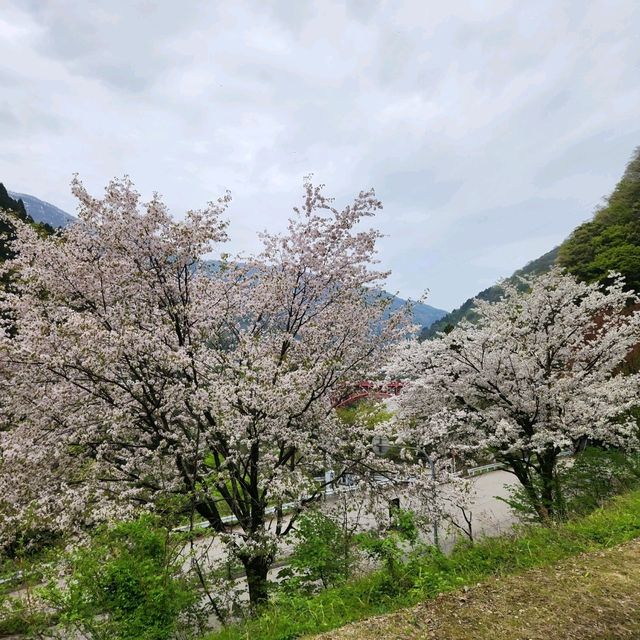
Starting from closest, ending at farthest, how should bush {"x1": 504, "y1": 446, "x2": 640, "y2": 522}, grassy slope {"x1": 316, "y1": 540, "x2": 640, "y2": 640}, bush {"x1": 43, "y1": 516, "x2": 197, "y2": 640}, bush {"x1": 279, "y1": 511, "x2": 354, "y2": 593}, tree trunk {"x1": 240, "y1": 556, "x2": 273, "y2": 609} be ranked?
grassy slope {"x1": 316, "y1": 540, "x2": 640, "y2": 640}, bush {"x1": 43, "y1": 516, "x2": 197, "y2": 640}, bush {"x1": 279, "y1": 511, "x2": 354, "y2": 593}, tree trunk {"x1": 240, "y1": 556, "x2": 273, "y2": 609}, bush {"x1": 504, "y1": 446, "x2": 640, "y2": 522}

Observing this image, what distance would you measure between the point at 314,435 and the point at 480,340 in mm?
4902

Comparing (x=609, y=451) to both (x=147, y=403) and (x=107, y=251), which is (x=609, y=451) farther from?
(x=107, y=251)

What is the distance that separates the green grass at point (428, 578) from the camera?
4.45 meters

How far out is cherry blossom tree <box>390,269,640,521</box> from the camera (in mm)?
9258

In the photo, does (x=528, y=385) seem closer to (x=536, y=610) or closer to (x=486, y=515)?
(x=486, y=515)


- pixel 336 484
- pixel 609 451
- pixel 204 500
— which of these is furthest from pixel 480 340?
pixel 204 500

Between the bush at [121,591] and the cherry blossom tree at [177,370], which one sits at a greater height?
the cherry blossom tree at [177,370]

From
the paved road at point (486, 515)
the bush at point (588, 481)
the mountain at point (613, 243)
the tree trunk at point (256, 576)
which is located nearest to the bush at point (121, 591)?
the paved road at point (486, 515)

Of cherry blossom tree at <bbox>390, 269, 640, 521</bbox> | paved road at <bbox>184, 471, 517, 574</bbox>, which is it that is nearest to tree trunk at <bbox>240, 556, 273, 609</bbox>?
paved road at <bbox>184, 471, 517, 574</bbox>

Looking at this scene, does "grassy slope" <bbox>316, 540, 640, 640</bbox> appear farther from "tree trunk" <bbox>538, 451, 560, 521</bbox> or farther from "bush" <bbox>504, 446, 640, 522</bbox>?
"tree trunk" <bbox>538, 451, 560, 521</bbox>

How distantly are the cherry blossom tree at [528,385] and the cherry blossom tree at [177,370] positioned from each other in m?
2.76

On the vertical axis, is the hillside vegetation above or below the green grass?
above

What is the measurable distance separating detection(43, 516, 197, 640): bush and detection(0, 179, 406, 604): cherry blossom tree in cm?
121

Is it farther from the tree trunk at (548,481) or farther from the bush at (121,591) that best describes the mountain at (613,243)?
the bush at (121,591)
